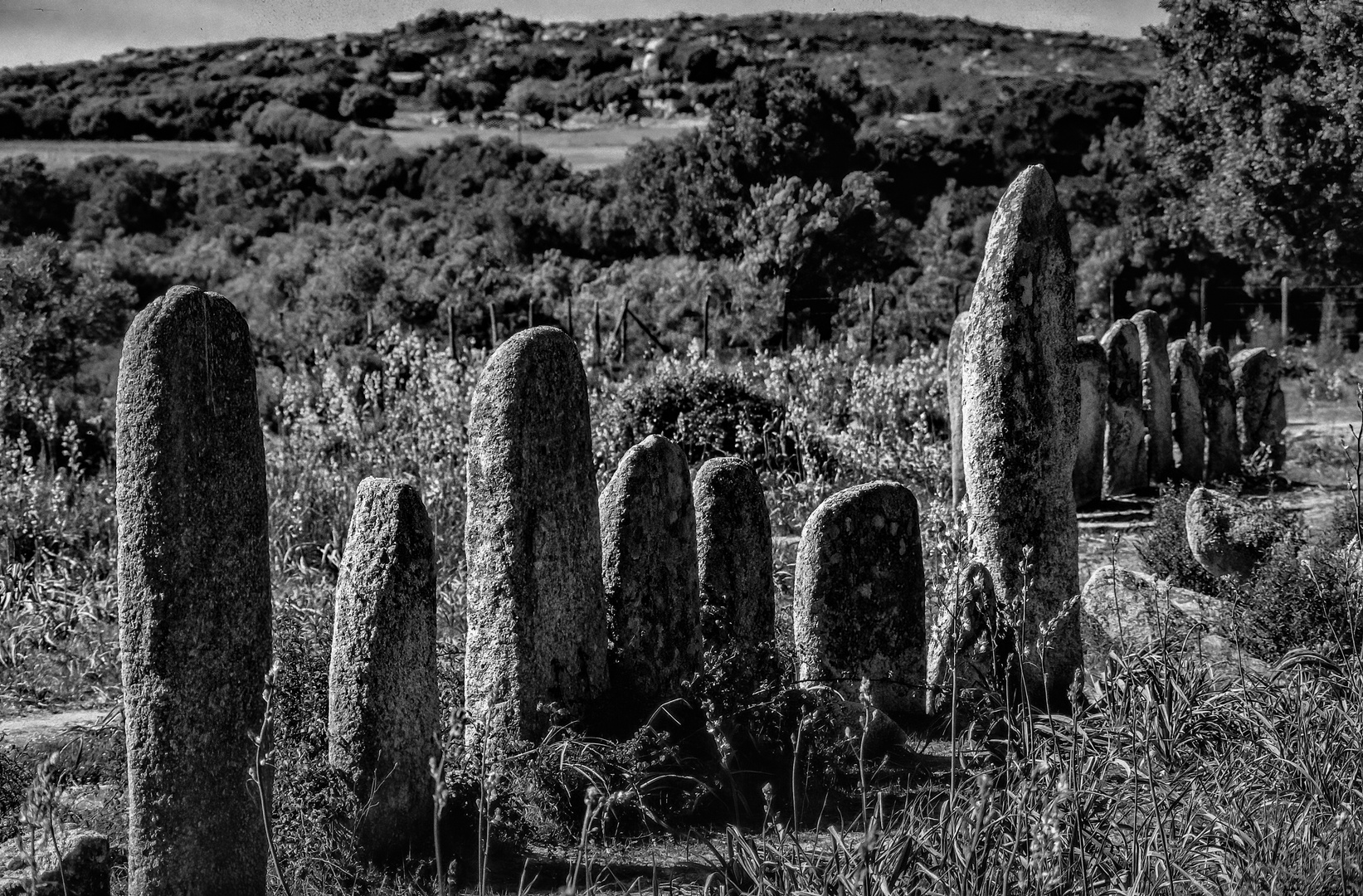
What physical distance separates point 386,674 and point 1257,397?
10614 millimetres

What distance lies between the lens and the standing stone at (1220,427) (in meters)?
12.6

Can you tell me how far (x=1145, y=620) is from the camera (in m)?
7.50

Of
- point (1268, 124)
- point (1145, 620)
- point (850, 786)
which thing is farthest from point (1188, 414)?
point (850, 786)

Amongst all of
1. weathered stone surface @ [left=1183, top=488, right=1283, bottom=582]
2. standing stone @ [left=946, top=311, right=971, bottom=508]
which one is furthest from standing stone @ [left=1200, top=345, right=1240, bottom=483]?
weathered stone surface @ [left=1183, top=488, right=1283, bottom=582]

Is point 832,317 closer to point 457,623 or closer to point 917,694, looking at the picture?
point 457,623

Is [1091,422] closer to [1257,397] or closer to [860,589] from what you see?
[1257,397]

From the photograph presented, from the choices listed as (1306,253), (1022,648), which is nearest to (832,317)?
(1306,253)

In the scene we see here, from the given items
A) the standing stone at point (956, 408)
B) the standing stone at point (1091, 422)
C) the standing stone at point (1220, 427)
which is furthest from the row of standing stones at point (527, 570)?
the standing stone at point (1220, 427)

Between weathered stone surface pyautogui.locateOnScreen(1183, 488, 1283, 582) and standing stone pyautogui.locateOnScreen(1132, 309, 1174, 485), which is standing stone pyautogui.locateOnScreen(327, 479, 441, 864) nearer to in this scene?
weathered stone surface pyautogui.locateOnScreen(1183, 488, 1283, 582)

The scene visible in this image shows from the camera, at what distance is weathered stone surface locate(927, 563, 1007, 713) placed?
19.4 ft

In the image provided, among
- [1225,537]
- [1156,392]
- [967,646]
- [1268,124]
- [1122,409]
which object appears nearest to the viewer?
[967,646]

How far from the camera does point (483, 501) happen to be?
5.28 meters

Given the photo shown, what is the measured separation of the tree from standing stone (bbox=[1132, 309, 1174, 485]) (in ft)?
18.0

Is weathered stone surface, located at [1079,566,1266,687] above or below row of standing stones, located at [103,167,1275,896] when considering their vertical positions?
below
